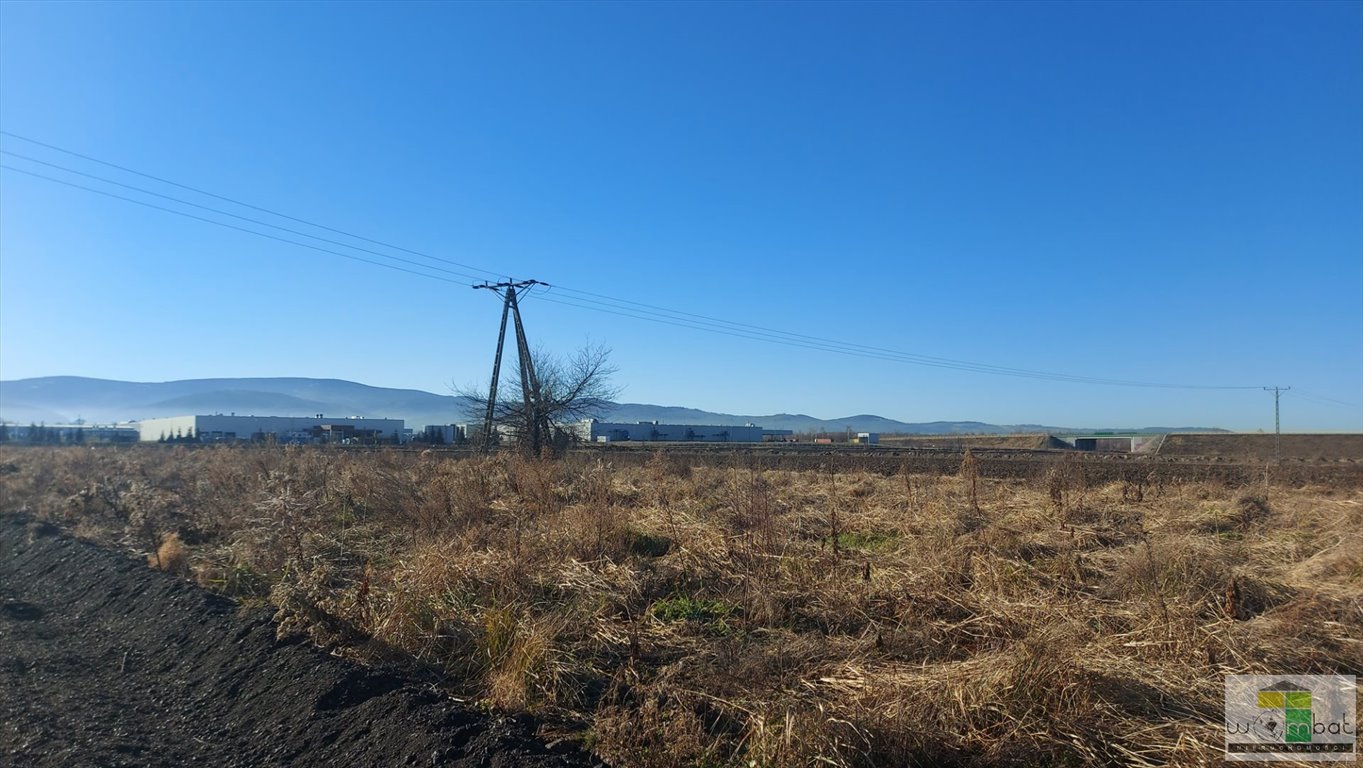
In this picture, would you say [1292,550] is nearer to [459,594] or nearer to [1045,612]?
[1045,612]

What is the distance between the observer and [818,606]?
26.4 ft

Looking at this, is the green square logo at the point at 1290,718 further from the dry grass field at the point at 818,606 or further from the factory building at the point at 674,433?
the factory building at the point at 674,433

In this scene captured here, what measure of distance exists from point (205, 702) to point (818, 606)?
6.07 m

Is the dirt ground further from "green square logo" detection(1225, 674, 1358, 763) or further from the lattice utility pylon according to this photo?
the lattice utility pylon

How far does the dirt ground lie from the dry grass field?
20.3 inches

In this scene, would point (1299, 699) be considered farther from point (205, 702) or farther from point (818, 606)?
point (205, 702)

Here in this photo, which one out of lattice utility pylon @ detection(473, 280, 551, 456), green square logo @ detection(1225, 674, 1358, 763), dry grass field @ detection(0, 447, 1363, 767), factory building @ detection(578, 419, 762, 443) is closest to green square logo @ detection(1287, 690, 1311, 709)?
green square logo @ detection(1225, 674, 1358, 763)

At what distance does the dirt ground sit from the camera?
5.80 meters

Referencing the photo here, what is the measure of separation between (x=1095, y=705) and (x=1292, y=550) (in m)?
8.49

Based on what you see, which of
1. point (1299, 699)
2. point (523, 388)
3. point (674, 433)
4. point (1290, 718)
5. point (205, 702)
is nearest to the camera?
point (1290, 718)

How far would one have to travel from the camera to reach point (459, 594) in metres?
8.59

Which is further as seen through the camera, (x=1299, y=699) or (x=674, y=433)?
(x=674, y=433)

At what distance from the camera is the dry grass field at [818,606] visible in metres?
5.26

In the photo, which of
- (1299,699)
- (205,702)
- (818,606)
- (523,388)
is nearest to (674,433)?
(523,388)
